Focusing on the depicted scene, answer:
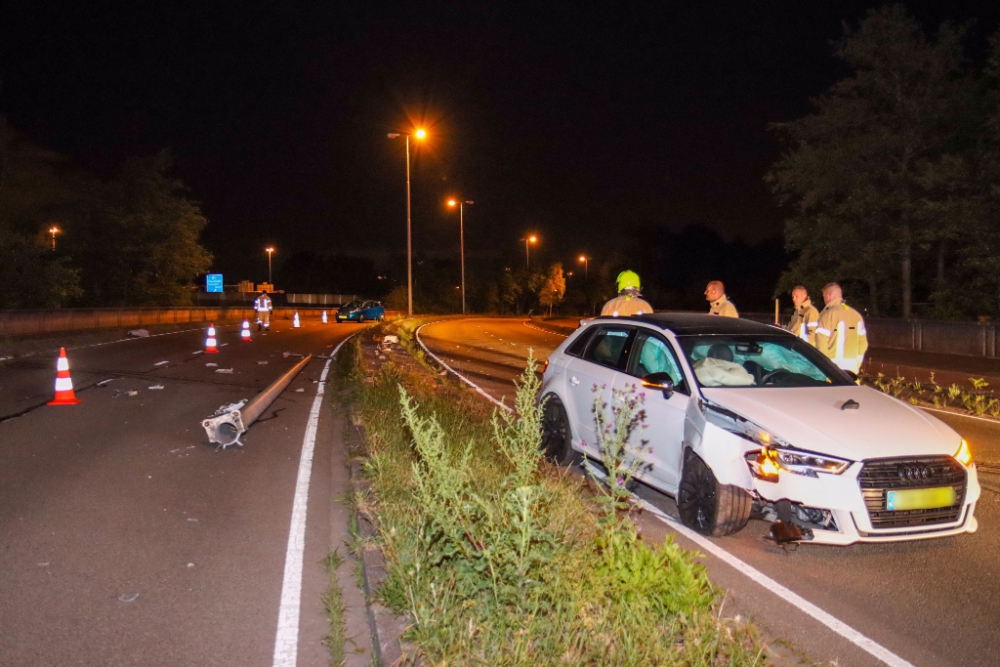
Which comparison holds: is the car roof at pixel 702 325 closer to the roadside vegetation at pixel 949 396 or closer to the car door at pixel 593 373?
the car door at pixel 593 373

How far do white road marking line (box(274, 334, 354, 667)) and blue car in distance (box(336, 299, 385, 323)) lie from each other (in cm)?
4429

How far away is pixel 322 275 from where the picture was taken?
464ft

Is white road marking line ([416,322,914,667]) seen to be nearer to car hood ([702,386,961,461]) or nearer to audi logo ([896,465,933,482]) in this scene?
car hood ([702,386,961,461])

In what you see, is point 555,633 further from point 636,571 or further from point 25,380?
point 25,380

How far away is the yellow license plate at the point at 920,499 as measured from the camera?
5.60 metres

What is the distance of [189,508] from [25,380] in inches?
427

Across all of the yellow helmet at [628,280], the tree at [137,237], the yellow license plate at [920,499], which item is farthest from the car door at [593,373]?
the tree at [137,237]

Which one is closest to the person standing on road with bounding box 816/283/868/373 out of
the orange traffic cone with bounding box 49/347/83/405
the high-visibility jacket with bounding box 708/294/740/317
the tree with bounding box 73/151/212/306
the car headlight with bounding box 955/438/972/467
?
the high-visibility jacket with bounding box 708/294/740/317

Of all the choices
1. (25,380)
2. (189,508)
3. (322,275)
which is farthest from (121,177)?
(322,275)

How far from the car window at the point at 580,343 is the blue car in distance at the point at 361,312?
45418 millimetres

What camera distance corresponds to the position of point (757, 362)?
7547 millimetres

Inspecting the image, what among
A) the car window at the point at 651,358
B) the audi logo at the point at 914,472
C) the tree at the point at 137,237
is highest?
the tree at the point at 137,237

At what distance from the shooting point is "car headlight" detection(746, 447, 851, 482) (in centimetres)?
564

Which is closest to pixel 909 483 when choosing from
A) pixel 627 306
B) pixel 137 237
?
pixel 627 306
